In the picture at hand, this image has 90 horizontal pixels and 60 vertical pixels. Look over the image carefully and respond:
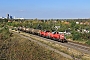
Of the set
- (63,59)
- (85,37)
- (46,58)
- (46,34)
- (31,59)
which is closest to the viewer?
(31,59)

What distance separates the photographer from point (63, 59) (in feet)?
64.6

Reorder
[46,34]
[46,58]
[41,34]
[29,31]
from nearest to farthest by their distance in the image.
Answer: [46,58]
[46,34]
[41,34]
[29,31]

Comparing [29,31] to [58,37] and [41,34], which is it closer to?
[41,34]

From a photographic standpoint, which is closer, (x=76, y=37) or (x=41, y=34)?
(x=76, y=37)

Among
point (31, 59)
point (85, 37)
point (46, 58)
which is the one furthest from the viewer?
point (85, 37)

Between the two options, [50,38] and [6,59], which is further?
[50,38]

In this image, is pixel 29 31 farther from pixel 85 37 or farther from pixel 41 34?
pixel 85 37

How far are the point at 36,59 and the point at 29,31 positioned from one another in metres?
59.3

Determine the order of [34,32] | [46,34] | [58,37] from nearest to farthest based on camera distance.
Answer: [58,37], [46,34], [34,32]

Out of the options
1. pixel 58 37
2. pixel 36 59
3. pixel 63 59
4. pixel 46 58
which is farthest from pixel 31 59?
pixel 58 37

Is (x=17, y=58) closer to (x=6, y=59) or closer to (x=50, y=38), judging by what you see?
(x=6, y=59)

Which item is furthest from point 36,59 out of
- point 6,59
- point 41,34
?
point 41,34

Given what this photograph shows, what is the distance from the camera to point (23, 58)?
1612 cm

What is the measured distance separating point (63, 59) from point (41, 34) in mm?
36472
